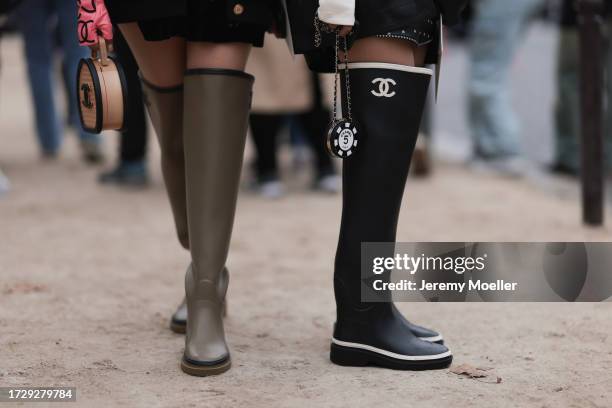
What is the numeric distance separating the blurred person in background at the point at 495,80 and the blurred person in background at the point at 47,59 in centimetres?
219

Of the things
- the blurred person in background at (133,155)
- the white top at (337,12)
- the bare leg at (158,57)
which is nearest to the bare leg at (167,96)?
the bare leg at (158,57)

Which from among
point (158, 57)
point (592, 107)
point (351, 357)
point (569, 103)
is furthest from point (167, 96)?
point (569, 103)

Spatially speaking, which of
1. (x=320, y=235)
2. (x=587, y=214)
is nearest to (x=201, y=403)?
(x=320, y=235)

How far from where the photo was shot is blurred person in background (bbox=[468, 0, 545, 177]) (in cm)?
538

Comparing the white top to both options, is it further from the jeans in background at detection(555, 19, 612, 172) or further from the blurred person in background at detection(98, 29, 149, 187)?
the jeans in background at detection(555, 19, 612, 172)

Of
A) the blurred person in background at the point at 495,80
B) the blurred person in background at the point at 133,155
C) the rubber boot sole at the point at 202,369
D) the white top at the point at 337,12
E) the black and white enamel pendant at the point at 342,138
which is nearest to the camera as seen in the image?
the white top at the point at 337,12

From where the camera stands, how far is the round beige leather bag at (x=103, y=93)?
2.14m

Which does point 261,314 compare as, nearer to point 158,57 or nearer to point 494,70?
point 158,57

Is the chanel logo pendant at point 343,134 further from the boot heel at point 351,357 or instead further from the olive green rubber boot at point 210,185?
the boot heel at point 351,357

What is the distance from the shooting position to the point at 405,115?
219 centimetres

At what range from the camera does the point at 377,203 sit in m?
2.21

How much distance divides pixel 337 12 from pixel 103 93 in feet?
1.80

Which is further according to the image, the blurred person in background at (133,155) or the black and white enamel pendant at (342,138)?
the blurred person in background at (133,155)

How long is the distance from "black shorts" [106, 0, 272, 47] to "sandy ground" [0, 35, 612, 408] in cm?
77
